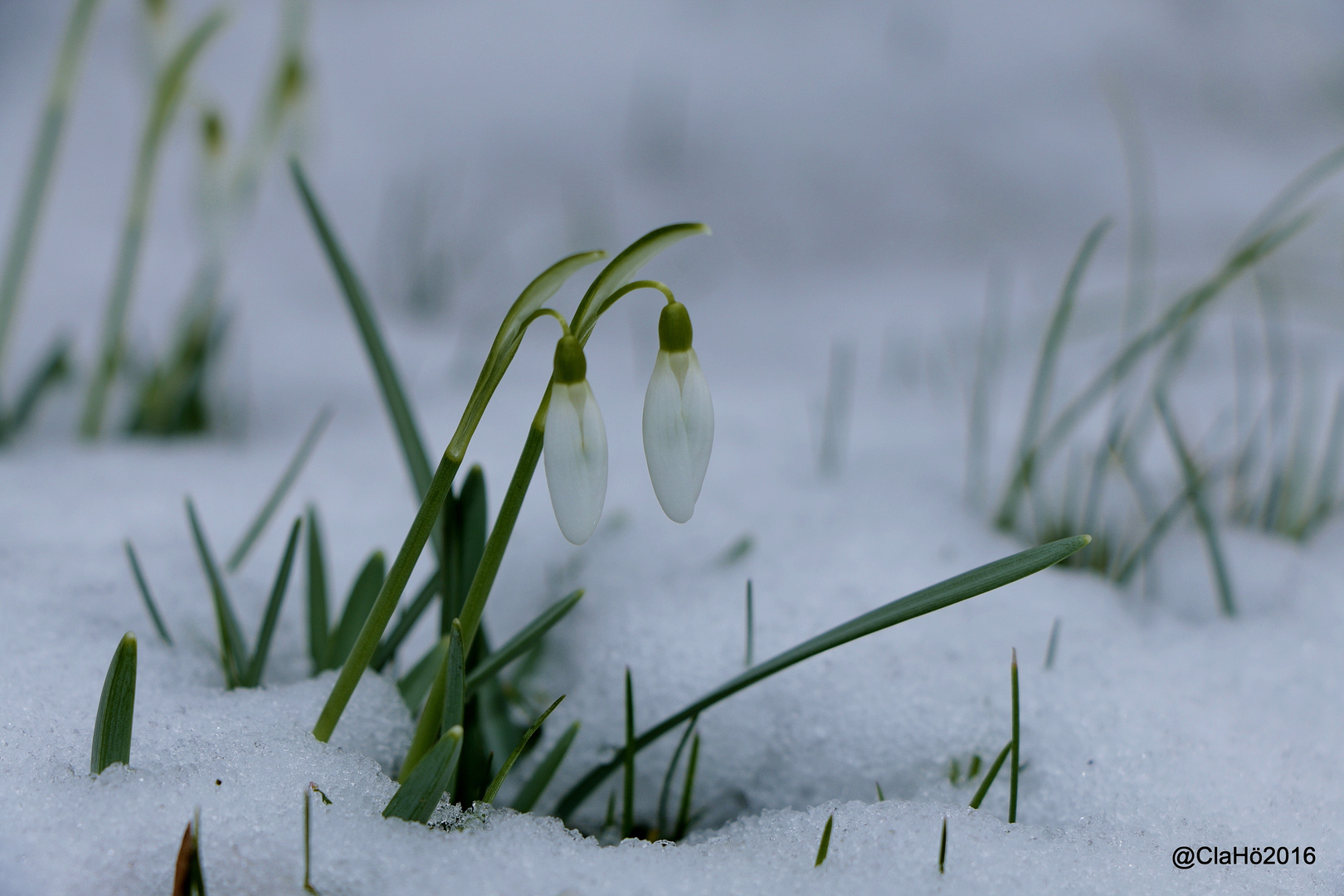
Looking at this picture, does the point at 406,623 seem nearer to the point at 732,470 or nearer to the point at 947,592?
the point at 947,592

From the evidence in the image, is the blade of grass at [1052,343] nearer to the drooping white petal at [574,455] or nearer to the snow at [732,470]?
the snow at [732,470]

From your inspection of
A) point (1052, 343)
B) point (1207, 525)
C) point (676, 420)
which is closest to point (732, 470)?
point (1052, 343)

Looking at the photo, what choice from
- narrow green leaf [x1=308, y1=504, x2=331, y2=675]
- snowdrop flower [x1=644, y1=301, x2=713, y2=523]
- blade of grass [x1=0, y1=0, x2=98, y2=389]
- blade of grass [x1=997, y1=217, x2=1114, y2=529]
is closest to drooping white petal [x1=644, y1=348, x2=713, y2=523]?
snowdrop flower [x1=644, y1=301, x2=713, y2=523]

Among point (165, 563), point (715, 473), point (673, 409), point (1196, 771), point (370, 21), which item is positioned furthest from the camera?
point (370, 21)

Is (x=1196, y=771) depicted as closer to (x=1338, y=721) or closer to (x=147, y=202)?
(x=1338, y=721)

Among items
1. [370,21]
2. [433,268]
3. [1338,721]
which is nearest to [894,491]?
[1338,721]

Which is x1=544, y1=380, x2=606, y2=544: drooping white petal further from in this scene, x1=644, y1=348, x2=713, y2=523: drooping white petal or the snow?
the snow
